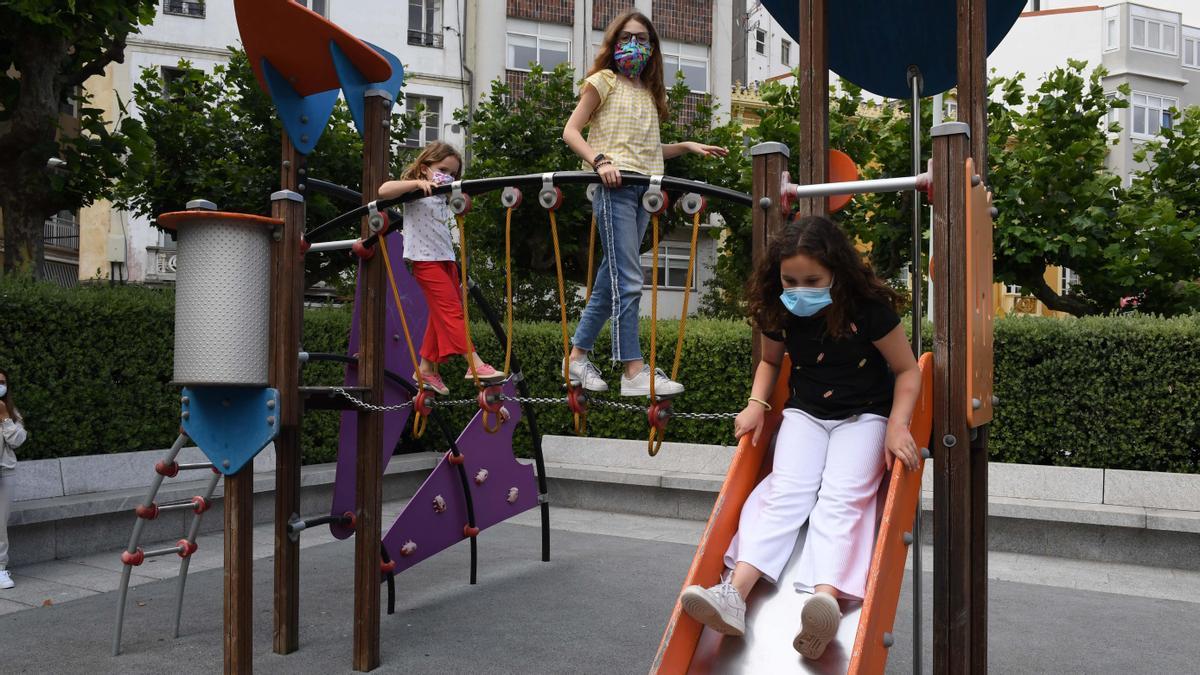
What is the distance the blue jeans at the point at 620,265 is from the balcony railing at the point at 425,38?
856 inches

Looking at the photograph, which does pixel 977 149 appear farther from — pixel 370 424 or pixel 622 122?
pixel 370 424

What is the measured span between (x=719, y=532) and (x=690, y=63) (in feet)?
79.2

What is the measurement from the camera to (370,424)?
14.3 ft

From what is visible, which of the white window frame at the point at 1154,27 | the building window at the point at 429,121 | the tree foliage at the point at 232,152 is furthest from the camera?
the white window frame at the point at 1154,27

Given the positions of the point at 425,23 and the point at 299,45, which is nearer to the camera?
the point at 299,45

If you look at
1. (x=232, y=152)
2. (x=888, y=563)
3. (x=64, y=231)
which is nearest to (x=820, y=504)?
(x=888, y=563)

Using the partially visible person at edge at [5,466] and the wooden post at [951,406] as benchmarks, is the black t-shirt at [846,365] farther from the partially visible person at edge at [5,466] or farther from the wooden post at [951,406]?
the partially visible person at edge at [5,466]

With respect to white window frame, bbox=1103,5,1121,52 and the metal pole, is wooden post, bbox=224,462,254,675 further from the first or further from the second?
white window frame, bbox=1103,5,1121,52

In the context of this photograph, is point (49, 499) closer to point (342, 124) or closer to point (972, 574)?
point (972, 574)

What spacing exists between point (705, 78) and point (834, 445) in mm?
24130

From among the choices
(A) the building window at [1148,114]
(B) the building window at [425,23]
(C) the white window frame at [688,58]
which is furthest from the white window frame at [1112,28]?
(B) the building window at [425,23]

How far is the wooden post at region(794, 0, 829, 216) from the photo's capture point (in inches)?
144

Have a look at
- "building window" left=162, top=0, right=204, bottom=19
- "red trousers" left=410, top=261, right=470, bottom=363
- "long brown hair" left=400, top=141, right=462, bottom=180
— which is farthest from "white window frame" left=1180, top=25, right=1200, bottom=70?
"red trousers" left=410, top=261, right=470, bottom=363

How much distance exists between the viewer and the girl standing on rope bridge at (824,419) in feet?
9.32
